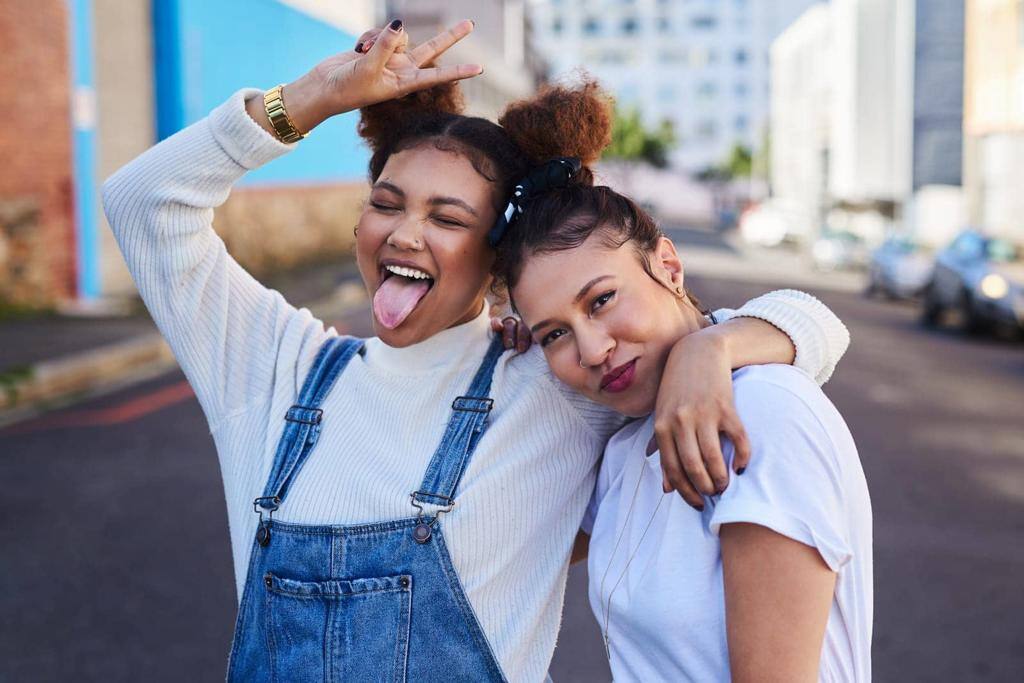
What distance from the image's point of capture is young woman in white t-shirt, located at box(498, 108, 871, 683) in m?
1.47

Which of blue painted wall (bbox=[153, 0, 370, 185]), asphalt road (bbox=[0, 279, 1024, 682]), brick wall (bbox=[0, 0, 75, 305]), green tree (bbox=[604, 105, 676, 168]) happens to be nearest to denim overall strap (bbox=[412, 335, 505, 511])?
asphalt road (bbox=[0, 279, 1024, 682])

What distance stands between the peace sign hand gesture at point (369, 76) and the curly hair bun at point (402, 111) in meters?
0.15

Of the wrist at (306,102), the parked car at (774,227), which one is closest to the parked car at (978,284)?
the wrist at (306,102)

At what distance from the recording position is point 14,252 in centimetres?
1386

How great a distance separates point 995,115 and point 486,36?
1357 inches

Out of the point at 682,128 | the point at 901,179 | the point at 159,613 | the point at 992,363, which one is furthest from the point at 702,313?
the point at 682,128

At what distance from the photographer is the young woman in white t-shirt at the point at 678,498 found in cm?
147

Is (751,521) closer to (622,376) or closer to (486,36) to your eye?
(622,376)

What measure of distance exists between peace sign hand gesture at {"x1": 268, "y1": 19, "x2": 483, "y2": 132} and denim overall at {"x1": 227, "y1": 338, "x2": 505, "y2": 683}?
0.62 m

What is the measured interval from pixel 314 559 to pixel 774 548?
760 millimetres

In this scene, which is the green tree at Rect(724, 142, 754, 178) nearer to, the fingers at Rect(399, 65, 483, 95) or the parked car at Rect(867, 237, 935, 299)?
the parked car at Rect(867, 237, 935, 299)

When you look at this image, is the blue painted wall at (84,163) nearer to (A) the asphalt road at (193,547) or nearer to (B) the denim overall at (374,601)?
(A) the asphalt road at (193,547)

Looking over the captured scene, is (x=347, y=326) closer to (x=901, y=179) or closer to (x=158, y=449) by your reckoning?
(x=158, y=449)

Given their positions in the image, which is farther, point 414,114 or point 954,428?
point 954,428
